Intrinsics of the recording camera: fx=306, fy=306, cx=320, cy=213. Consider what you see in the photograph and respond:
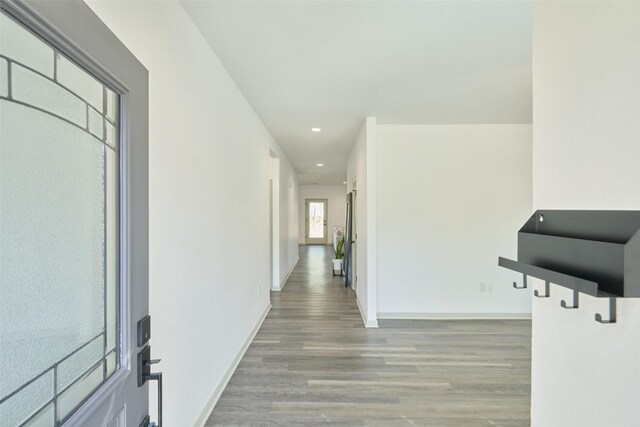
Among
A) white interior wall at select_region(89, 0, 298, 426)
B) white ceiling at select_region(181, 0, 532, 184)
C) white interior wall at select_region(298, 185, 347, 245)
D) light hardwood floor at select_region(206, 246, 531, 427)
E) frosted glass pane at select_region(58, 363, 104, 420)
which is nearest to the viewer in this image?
frosted glass pane at select_region(58, 363, 104, 420)

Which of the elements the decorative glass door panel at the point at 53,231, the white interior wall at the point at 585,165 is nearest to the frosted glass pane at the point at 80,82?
the decorative glass door panel at the point at 53,231

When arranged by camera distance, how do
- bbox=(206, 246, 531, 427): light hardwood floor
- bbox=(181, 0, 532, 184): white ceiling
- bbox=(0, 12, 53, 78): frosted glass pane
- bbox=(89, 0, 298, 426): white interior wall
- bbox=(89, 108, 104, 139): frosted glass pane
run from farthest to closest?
bbox=(206, 246, 531, 427): light hardwood floor → bbox=(181, 0, 532, 184): white ceiling → bbox=(89, 0, 298, 426): white interior wall → bbox=(89, 108, 104, 139): frosted glass pane → bbox=(0, 12, 53, 78): frosted glass pane

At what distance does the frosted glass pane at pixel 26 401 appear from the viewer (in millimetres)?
579

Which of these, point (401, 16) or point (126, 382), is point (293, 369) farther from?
point (401, 16)

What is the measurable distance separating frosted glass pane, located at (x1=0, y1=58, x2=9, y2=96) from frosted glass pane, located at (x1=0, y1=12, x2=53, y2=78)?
0.05ft

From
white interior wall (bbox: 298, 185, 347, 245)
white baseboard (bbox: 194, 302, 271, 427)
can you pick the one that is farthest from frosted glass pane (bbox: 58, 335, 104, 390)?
white interior wall (bbox: 298, 185, 347, 245)

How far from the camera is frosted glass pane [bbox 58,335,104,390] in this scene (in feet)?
2.34

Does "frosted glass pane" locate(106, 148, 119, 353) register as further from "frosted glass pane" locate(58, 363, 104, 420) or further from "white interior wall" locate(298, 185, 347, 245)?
"white interior wall" locate(298, 185, 347, 245)

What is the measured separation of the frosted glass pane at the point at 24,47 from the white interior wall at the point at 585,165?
4.00 feet

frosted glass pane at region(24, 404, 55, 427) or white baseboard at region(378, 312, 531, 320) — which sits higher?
frosted glass pane at region(24, 404, 55, 427)

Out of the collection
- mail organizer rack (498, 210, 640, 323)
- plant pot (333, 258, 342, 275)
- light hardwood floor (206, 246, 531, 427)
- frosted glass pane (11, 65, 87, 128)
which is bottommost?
light hardwood floor (206, 246, 531, 427)

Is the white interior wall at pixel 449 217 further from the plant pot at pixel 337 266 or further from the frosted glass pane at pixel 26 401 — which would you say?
the frosted glass pane at pixel 26 401

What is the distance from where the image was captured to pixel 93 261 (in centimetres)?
82

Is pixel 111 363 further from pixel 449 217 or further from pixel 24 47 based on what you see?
pixel 449 217
